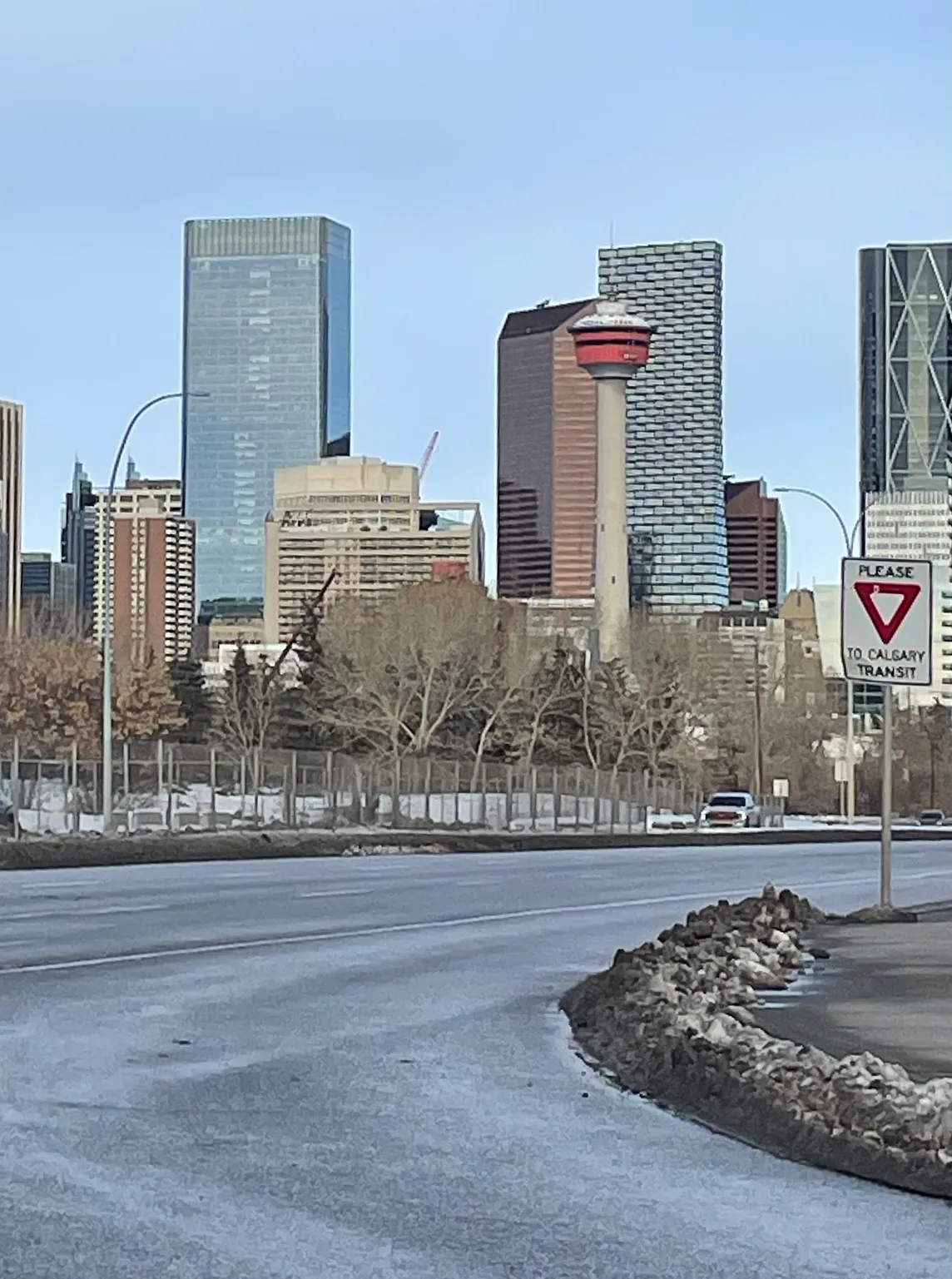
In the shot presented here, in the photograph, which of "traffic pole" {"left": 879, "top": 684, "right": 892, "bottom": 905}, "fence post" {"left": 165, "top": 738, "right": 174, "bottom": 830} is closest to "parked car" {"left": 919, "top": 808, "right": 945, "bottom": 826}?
"fence post" {"left": 165, "top": 738, "right": 174, "bottom": 830}

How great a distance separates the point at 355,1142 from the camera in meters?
9.55

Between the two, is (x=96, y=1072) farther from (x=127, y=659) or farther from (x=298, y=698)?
(x=127, y=659)

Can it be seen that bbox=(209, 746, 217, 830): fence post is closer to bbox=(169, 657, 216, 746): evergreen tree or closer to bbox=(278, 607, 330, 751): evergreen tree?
bbox=(278, 607, 330, 751): evergreen tree

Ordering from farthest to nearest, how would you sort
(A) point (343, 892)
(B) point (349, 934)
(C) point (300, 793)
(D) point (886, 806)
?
(C) point (300, 793), (A) point (343, 892), (D) point (886, 806), (B) point (349, 934)

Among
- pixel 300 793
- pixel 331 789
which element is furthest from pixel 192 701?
pixel 300 793

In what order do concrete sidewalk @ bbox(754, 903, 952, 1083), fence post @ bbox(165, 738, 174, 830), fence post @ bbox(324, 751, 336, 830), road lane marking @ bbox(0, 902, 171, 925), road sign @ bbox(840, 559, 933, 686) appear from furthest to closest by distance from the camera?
1. fence post @ bbox(324, 751, 336, 830)
2. fence post @ bbox(165, 738, 174, 830)
3. road lane marking @ bbox(0, 902, 171, 925)
4. road sign @ bbox(840, 559, 933, 686)
5. concrete sidewalk @ bbox(754, 903, 952, 1083)

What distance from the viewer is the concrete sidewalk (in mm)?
11633

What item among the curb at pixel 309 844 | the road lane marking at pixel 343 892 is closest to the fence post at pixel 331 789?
the curb at pixel 309 844

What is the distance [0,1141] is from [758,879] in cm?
2736

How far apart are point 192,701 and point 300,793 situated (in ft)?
236

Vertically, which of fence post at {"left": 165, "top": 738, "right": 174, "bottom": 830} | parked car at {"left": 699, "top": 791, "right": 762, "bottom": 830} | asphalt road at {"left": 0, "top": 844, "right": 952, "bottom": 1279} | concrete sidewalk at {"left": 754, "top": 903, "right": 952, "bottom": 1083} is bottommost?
parked car at {"left": 699, "top": 791, "right": 762, "bottom": 830}

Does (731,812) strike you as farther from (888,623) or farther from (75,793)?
(888,623)

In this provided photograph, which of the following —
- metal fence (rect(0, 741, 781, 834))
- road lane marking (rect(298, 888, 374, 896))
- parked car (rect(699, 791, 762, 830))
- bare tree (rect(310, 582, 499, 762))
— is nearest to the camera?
road lane marking (rect(298, 888, 374, 896))

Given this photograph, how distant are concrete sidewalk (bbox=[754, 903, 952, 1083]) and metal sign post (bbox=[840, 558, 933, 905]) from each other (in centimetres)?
231
